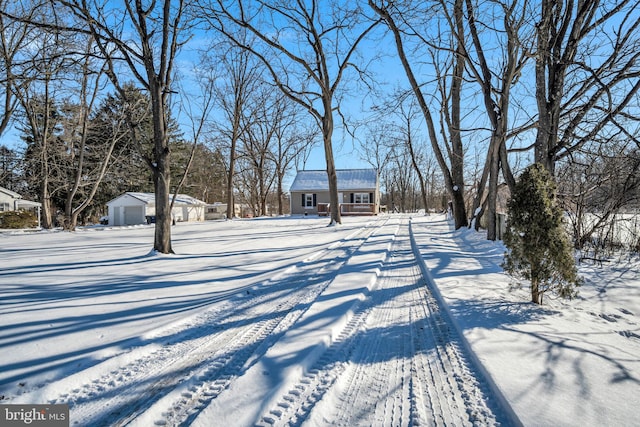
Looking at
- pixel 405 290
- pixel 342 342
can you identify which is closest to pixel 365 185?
pixel 405 290

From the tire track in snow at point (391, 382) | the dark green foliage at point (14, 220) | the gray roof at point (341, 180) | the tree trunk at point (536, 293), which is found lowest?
the tire track in snow at point (391, 382)

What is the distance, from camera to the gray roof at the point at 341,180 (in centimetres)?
3506

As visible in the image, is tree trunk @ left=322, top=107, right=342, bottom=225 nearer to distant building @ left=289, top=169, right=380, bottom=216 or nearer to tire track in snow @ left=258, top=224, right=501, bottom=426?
tire track in snow @ left=258, top=224, right=501, bottom=426

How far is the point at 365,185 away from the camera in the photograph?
115ft

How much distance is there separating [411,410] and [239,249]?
309 inches

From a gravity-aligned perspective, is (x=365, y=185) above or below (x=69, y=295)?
above

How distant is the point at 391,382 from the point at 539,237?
280 centimetres

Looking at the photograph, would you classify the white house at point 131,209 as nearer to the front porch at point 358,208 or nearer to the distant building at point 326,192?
the distant building at point 326,192

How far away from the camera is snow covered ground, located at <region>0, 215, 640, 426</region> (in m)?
2.18

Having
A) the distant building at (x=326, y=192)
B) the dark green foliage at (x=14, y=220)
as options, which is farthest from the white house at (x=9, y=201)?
the distant building at (x=326, y=192)

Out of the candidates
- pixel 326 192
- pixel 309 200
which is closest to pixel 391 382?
pixel 326 192

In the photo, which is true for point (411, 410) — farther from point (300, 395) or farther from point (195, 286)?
point (195, 286)

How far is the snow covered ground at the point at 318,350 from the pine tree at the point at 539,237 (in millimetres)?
418

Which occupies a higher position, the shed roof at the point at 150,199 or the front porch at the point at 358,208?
the shed roof at the point at 150,199
